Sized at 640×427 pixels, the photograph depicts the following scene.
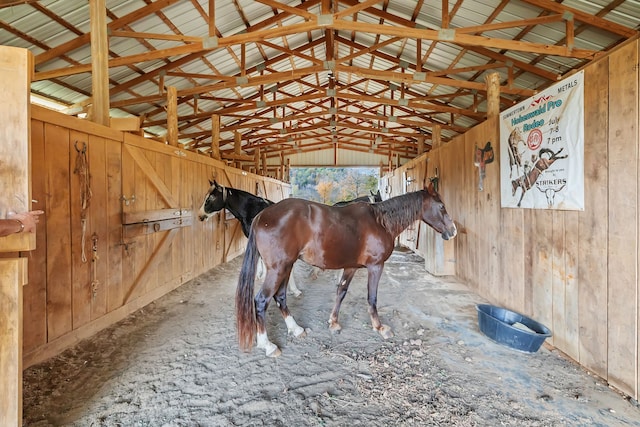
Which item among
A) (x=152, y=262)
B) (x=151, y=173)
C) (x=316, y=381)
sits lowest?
(x=316, y=381)

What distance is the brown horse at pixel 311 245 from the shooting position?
2.52 metres

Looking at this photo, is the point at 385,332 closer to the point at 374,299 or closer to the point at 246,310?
the point at 374,299

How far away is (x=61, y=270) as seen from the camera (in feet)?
7.80

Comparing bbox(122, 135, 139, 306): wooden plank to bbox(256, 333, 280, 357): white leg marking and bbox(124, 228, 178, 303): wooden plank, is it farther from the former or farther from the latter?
bbox(256, 333, 280, 357): white leg marking

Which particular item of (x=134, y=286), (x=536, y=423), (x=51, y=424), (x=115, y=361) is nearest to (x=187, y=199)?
(x=134, y=286)

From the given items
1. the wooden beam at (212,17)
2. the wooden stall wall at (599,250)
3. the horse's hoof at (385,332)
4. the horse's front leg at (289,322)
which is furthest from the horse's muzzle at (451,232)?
the wooden beam at (212,17)

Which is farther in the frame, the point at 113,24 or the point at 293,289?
the point at 113,24

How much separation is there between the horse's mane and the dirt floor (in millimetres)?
1050

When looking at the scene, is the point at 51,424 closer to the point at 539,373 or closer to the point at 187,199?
the point at 539,373

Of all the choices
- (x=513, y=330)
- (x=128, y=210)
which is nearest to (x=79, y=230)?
(x=128, y=210)

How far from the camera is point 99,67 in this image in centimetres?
312

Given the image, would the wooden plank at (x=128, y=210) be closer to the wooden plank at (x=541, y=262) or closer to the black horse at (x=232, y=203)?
the black horse at (x=232, y=203)

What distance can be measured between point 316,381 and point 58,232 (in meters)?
2.40

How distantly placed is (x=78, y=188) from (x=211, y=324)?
1.81 m
